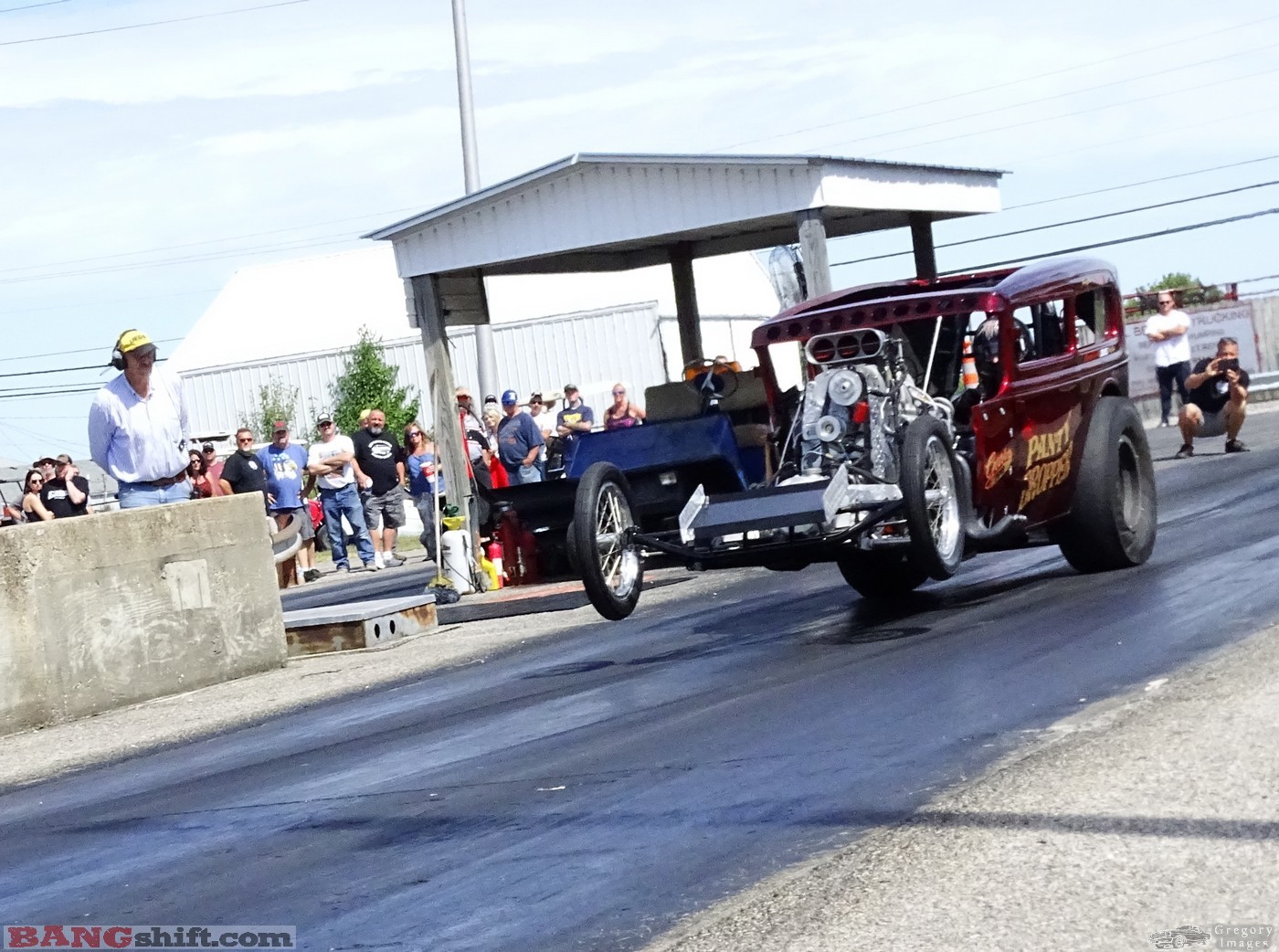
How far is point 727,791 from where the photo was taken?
246 inches

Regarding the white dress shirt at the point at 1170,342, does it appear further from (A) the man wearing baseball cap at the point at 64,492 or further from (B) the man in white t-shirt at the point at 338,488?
(A) the man wearing baseball cap at the point at 64,492

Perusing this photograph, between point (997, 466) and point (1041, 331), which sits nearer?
point (997, 466)

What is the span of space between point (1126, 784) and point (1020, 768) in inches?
19.8

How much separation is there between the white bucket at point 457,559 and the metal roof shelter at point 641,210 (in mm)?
1463

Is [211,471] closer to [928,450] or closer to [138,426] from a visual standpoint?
[138,426]

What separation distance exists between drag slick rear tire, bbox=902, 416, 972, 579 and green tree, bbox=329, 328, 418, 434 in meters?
33.0

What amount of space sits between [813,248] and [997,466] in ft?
Result: 19.1

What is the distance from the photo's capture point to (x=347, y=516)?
22203mm

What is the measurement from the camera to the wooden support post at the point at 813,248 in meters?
15.4

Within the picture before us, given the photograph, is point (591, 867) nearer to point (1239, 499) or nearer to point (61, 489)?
point (1239, 499)

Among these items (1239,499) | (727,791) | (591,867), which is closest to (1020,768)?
(727,791)

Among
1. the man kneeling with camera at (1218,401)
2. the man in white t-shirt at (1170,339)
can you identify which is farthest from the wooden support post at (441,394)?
the man in white t-shirt at (1170,339)

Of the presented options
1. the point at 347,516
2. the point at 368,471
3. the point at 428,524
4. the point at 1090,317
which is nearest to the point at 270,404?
the point at 368,471

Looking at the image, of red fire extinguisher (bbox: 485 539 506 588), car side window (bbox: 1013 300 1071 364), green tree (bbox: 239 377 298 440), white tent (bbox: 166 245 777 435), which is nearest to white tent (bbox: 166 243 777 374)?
white tent (bbox: 166 245 777 435)
